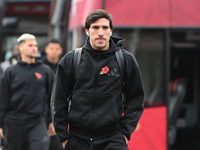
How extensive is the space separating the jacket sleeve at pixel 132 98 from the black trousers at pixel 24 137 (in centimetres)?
233

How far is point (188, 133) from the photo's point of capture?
8812 millimetres

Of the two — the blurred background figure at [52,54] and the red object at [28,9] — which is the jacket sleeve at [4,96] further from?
the red object at [28,9]

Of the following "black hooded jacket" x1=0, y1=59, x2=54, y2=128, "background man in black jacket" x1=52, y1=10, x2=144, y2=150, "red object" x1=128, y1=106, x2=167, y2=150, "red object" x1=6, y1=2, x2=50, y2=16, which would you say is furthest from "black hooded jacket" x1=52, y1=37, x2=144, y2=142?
"red object" x1=6, y1=2, x2=50, y2=16

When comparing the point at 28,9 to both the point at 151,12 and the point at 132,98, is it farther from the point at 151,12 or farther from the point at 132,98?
the point at 132,98

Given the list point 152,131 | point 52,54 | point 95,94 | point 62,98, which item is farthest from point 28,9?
point 95,94

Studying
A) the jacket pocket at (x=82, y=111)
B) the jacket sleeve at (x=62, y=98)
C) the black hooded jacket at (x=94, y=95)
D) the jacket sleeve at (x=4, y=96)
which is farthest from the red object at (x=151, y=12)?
the jacket pocket at (x=82, y=111)

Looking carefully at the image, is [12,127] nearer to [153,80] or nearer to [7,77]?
[7,77]

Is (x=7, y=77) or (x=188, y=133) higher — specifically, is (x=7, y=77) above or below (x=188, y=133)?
above

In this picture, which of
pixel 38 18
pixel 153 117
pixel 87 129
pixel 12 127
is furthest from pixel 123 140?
pixel 38 18

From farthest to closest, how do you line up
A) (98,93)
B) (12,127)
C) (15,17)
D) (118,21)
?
(15,17) → (118,21) → (12,127) → (98,93)

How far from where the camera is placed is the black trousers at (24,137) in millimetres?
5770

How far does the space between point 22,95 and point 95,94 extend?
2395 millimetres

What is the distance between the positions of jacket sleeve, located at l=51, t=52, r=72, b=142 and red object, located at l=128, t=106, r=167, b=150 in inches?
122

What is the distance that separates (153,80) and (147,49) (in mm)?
462
